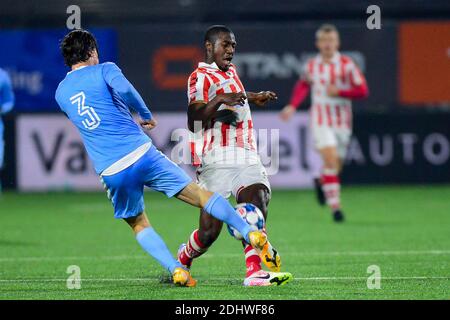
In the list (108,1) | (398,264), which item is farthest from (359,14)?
(398,264)

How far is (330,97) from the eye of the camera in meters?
14.3

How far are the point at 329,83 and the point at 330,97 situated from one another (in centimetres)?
20

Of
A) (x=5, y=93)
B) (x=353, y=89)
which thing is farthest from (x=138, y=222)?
(x=353, y=89)

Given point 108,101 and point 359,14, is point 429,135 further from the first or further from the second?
point 108,101

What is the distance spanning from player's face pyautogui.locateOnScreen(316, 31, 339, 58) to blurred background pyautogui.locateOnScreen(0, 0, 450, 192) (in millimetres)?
3448

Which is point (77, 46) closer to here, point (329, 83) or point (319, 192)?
point (329, 83)

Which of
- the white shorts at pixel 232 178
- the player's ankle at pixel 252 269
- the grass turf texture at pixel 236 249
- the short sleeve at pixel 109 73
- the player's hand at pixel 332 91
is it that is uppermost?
the short sleeve at pixel 109 73

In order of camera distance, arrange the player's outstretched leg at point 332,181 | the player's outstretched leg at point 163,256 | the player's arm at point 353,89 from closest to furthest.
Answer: the player's outstretched leg at point 163,256 → the player's outstretched leg at point 332,181 → the player's arm at point 353,89

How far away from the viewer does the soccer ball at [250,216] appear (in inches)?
297

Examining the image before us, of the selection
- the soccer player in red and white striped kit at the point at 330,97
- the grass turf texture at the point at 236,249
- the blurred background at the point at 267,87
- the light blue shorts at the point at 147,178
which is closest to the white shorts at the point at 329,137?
the soccer player in red and white striped kit at the point at 330,97

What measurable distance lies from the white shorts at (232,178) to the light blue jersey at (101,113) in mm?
713

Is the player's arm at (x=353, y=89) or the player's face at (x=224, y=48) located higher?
the player's face at (x=224, y=48)

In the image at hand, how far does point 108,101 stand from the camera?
754 cm

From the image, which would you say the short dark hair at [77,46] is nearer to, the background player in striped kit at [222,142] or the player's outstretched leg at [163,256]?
the background player in striped kit at [222,142]
